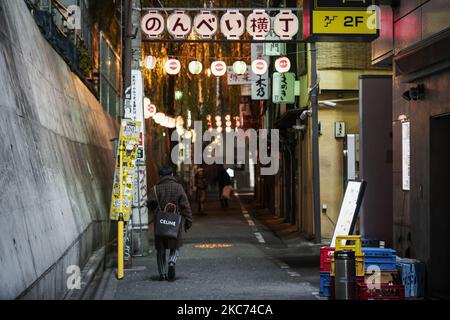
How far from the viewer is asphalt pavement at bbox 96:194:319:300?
12.7 meters

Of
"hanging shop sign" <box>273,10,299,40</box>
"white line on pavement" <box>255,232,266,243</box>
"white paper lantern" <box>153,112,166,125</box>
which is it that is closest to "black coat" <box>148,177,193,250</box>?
"white line on pavement" <box>255,232,266,243</box>

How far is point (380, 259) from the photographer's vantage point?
11.9 meters

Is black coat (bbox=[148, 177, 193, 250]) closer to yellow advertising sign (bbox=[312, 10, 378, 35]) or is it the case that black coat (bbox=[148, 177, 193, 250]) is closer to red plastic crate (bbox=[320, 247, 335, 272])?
red plastic crate (bbox=[320, 247, 335, 272])

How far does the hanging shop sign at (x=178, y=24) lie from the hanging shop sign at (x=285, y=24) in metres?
2.56

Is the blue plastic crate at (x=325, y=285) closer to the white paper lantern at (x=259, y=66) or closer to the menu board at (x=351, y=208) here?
the menu board at (x=351, y=208)

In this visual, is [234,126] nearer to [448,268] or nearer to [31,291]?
[448,268]

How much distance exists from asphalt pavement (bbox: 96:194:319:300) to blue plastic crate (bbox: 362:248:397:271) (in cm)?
109

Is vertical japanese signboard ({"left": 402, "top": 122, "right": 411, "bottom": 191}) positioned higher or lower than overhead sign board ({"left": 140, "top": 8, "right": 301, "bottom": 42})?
lower

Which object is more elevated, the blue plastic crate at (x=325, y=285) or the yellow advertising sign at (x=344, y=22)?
the yellow advertising sign at (x=344, y=22)

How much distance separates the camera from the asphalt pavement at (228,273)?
12672 mm

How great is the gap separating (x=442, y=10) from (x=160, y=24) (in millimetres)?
11640

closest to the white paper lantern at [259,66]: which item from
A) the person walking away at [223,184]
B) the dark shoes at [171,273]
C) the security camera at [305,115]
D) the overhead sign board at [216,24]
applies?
the security camera at [305,115]

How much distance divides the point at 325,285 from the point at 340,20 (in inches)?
304

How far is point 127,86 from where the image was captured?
17766mm
